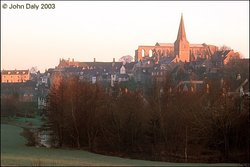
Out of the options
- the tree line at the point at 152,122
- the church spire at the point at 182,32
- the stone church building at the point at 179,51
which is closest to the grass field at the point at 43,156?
the tree line at the point at 152,122

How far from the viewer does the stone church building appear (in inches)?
2440

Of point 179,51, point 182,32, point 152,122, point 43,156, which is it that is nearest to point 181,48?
point 179,51

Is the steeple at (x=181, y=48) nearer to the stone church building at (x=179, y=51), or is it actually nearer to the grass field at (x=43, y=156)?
the stone church building at (x=179, y=51)

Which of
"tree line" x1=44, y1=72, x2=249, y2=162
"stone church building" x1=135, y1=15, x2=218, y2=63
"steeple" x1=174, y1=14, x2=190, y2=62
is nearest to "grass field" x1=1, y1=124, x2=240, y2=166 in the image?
"tree line" x1=44, y1=72, x2=249, y2=162

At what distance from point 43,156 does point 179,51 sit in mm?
53181

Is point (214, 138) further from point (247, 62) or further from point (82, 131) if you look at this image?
point (247, 62)

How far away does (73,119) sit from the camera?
31.5 meters

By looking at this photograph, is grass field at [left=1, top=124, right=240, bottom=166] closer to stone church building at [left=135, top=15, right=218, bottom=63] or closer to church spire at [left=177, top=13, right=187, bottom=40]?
stone church building at [left=135, top=15, right=218, bottom=63]

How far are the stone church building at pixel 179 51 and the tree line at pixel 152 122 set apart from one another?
28.0 meters

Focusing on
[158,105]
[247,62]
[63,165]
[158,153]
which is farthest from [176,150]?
[247,62]

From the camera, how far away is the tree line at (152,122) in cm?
2648

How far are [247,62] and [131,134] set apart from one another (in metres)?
23.3

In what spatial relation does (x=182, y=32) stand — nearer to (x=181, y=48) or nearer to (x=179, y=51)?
(x=181, y=48)

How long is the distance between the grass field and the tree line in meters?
2.81
